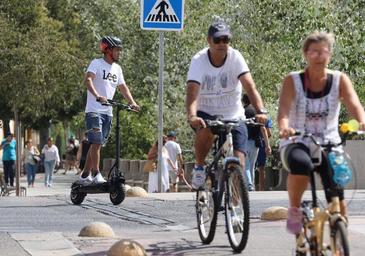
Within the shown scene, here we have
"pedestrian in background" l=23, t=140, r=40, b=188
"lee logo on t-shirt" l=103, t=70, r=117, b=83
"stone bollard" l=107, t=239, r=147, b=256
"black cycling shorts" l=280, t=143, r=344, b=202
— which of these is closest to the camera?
"black cycling shorts" l=280, t=143, r=344, b=202

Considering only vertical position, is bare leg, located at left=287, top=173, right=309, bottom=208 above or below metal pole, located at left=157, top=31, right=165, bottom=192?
below

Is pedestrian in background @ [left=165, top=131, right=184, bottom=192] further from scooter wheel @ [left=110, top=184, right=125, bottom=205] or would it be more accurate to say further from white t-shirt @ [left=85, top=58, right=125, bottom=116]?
white t-shirt @ [left=85, top=58, right=125, bottom=116]

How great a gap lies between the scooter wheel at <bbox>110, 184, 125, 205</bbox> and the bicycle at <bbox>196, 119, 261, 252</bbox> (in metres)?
4.55

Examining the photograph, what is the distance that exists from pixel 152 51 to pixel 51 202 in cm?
2213

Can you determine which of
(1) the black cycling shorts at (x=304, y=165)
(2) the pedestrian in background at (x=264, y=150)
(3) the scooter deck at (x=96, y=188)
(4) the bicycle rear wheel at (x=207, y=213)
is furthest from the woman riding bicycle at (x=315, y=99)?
(2) the pedestrian in background at (x=264, y=150)

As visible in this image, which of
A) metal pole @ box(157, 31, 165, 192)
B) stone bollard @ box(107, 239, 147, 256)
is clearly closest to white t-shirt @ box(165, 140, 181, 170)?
metal pole @ box(157, 31, 165, 192)

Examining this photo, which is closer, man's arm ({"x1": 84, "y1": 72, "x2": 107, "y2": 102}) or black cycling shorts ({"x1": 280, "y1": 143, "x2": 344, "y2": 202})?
black cycling shorts ({"x1": 280, "y1": 143, "x2": 344, "y2": 202})

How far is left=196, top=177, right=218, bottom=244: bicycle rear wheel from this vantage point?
9.57 metres

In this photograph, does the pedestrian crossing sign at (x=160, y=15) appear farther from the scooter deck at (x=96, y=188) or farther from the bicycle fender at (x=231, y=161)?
the bicycle fender at (x=231, y=161)

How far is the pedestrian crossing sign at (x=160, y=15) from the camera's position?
17219 mm

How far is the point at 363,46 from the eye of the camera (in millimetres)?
29703

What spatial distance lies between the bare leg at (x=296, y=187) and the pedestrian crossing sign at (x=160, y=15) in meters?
9.65

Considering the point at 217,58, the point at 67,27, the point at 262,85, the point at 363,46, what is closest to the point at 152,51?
the point at 262,85

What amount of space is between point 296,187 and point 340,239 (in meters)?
0.76
